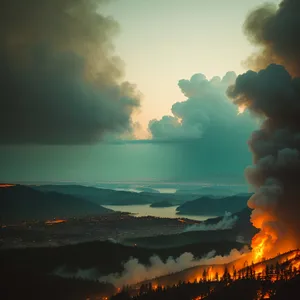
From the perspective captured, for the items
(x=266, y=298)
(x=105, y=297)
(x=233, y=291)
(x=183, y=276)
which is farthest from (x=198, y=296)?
(x=105, y=297)

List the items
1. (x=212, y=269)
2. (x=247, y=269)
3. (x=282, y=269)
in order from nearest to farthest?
1. (x=282, y=269)
2. (x=247, y=269)
3. (x=212, y=269)

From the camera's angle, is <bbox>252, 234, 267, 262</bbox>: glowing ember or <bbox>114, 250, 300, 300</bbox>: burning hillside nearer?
<bbox>114, 250, 300, 300</bbox>: burning hillside

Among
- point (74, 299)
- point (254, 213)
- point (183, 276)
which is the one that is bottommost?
point (74, 299)

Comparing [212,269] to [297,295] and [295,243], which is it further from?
[297,295]

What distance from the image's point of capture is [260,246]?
165250 mm

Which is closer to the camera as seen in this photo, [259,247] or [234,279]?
[234,279]

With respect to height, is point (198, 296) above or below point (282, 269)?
below

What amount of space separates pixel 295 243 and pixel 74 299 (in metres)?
95.4

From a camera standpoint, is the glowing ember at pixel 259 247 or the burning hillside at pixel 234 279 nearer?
the burning hillside at pixel 234 279

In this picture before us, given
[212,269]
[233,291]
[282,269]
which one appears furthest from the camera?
[212,269]

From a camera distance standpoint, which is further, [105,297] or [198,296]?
[105,297]

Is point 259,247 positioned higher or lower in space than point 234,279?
higher

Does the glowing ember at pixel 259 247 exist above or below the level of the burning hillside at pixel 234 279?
above

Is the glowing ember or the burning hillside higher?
the glowing ember
